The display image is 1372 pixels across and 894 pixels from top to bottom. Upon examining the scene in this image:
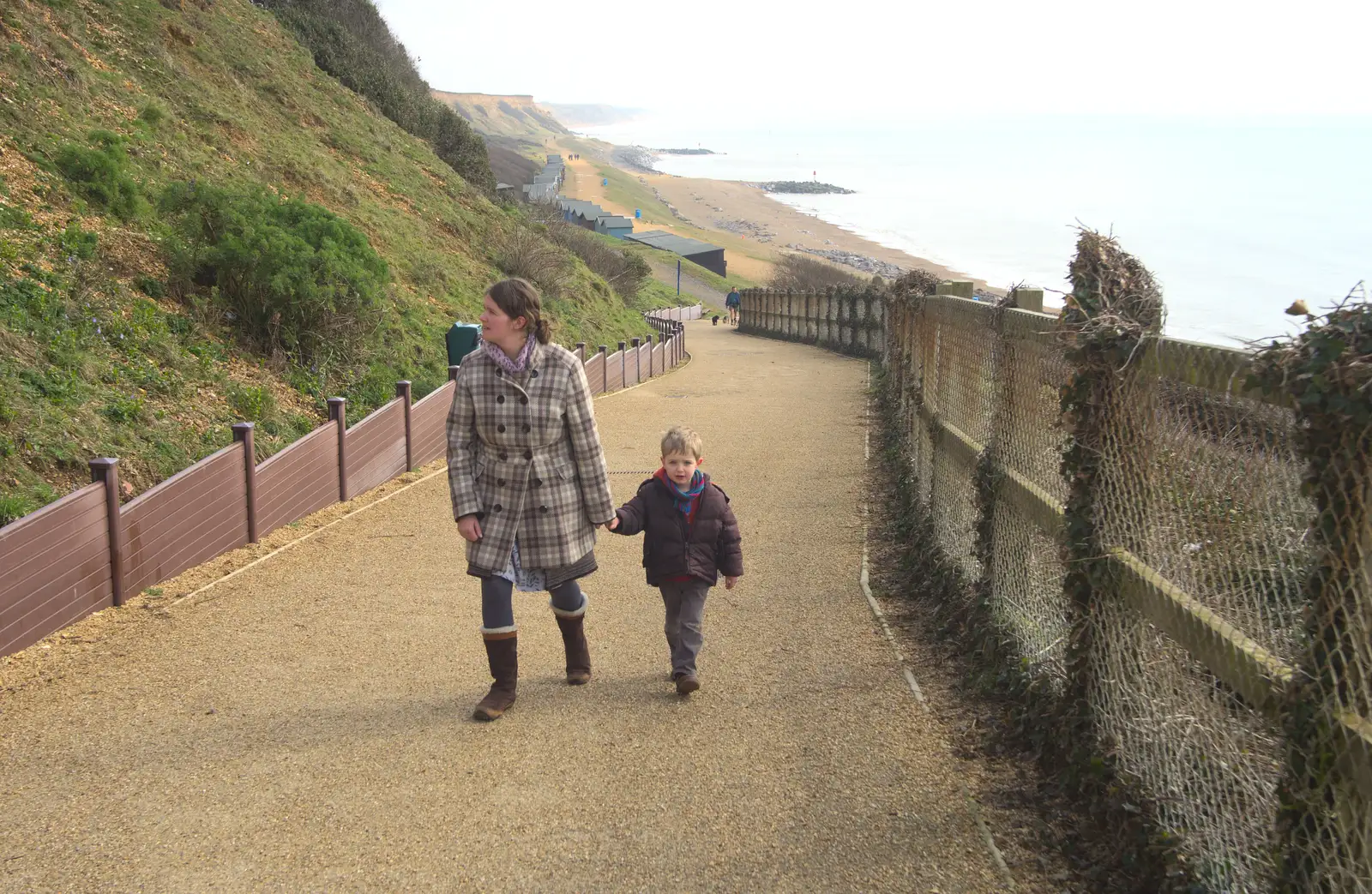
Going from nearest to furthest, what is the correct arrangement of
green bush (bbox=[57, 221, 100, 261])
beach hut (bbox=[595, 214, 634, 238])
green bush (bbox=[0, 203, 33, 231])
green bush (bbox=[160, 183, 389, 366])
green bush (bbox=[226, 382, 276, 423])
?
green bush (bbox=[226, 382, 276, 423]), green bush (bbox=[0, 203, 33, 231]), green bush (bbox=[57, 221, 100, 261]), green bush (bbox=[160, 183, 389, 366]), beach hut (bbox=[595, 214, 634, 238])

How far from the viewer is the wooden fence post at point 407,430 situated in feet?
36.0

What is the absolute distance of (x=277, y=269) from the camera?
11.9 meters

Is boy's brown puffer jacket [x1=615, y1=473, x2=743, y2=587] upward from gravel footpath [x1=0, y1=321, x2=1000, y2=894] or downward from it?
upward

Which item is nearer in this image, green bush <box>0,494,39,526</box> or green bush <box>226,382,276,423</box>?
green bush <box>0,494,39,526</box>

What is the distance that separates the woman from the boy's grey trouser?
0.55 m

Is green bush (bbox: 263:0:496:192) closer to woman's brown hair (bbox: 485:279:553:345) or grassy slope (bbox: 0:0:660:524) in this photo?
grassy slope (bbox: 0:0:660:524)

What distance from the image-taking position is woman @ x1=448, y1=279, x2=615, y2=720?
4.84m

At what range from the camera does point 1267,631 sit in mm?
3039

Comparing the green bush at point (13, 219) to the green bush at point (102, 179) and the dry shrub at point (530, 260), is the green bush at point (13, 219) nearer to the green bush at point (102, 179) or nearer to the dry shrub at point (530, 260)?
the green bush at point (102, 179)

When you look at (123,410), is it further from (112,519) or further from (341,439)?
(112,519)

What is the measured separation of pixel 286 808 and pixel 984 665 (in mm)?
3066

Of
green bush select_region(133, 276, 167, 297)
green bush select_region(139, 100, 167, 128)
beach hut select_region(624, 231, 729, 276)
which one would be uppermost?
green bush select_region(139, 100, 167, 128)

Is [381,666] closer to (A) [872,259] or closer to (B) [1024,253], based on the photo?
(B) [1024,253]

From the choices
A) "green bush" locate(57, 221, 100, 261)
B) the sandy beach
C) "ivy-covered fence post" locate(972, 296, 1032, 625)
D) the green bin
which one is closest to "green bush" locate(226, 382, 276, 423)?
"green bush" locate(57, 221, 100, 261)
